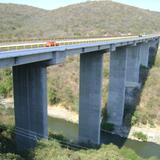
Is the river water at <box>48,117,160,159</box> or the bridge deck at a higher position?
the bridge deck

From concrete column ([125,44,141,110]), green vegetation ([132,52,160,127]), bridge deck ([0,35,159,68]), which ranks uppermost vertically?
bridge deck ([0,35,159,68])

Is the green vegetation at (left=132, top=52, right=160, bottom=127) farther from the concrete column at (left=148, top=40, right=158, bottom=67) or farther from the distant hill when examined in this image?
the distant hill

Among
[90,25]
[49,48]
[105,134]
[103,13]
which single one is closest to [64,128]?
[105,134]

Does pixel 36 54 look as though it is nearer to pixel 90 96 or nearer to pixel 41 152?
pixel 41 152

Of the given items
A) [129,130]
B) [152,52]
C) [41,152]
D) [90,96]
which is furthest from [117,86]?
[152,52]

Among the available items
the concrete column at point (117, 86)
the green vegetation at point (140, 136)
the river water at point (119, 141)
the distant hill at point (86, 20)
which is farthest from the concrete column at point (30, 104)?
the distant hill at point (86, 20)

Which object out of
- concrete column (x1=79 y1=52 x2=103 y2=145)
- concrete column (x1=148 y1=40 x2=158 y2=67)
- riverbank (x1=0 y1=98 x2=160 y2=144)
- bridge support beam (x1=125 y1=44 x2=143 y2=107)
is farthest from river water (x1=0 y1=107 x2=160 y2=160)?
concrete column (x1=148 y1=40 x2=158 y2=67)
